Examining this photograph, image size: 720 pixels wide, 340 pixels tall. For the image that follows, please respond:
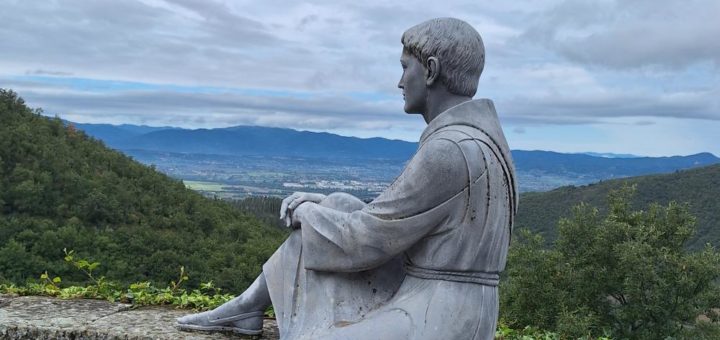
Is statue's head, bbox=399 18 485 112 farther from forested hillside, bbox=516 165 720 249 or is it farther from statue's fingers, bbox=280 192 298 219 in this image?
forested hillside, bbox=516 165 720 249

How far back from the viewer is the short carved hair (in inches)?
145

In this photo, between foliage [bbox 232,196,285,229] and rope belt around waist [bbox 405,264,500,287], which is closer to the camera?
rope belt around waist [bbox 405,264,500,287]

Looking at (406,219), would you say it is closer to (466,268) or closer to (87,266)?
(466,268)

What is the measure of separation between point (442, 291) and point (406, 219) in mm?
408

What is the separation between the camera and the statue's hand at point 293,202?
13.2 feet

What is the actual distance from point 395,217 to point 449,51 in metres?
0.91

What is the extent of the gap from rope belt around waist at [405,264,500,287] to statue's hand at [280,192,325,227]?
710 mm

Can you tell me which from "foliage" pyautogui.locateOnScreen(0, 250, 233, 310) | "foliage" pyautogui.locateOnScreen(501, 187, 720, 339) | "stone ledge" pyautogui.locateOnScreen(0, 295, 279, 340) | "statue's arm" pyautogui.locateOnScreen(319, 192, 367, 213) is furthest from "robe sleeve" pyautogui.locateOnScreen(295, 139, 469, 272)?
"foliage" pyautogui.locateOnScreen(501, 187, 720, 339)

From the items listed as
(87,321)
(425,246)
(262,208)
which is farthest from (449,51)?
(262,208)

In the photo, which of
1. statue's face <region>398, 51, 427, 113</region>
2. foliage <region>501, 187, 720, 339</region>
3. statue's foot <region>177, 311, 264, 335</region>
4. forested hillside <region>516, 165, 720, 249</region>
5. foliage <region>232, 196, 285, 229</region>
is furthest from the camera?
foliage <region>232, 196, 285, 229</region>

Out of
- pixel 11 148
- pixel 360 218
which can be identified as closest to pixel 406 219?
pixel 360 218

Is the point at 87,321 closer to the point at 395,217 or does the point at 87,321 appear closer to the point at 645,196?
the point at 395,217

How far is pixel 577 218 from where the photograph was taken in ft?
A: 74.5

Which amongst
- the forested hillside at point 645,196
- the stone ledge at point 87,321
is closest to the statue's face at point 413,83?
the stone ledge at point 87,321
